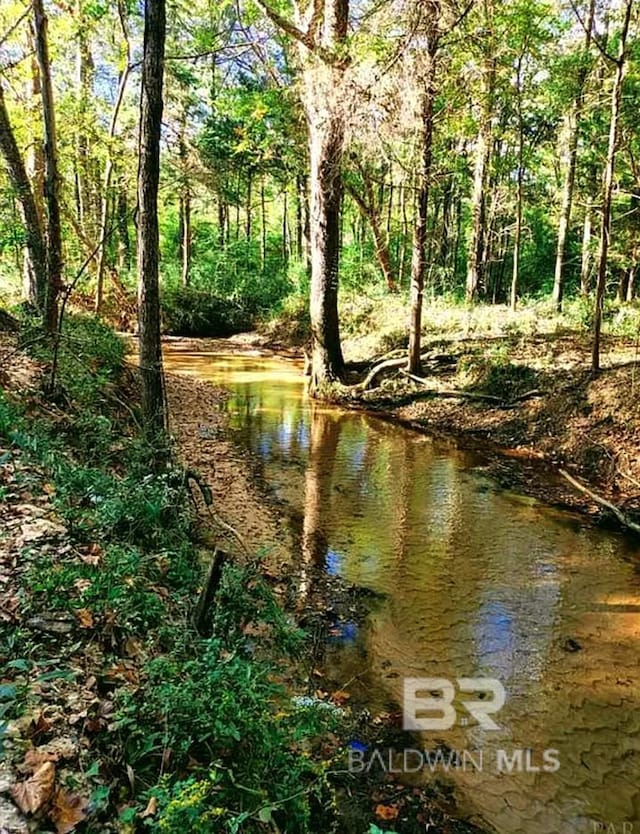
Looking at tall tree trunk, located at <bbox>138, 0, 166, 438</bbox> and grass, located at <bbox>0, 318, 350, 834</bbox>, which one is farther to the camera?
tall tree trunk, located at <bbox>138, 0, 166, 438</bbox>

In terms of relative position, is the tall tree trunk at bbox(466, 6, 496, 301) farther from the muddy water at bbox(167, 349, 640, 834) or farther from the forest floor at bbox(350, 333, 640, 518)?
the muddy water at bbox(167, 349, 640, 834)

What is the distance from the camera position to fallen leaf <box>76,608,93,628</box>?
3.36m

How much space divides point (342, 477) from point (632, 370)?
4975 mm

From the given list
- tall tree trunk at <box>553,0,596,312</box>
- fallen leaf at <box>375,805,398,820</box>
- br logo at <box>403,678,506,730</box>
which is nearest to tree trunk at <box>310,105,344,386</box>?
tall tree trunk at <box>553,0,596,312</box>

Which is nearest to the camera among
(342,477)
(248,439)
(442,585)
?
(442,585)

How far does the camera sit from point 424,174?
11211 mm

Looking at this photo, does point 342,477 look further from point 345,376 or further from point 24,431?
point 345,376

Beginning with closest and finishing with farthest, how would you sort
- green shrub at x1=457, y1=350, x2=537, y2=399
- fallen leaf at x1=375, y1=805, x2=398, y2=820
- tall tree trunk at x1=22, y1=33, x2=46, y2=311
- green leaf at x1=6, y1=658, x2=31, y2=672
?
green leaf at x1=6, y1=658, x2=31, y2=672
fallen leaf at x1=375, y1=805, x2=398, y2=820
tall tree trunk at x1=22, y1=33, x2=46, y2=311
green shrub at x1=457, y1=350, x2=537, y2=399

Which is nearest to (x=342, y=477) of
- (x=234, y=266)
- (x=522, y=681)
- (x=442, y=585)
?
(x=442, y=585)

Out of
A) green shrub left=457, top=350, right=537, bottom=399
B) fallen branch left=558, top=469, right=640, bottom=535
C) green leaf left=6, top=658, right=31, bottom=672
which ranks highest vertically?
green shrub left=457, top=350, right=537, bottom=399

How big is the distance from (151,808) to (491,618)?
3.47 m

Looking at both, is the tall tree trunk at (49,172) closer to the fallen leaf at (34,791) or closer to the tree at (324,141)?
the tree at (324,141)

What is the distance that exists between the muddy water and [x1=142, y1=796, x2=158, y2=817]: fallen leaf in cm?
155

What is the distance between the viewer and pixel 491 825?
308 cm
